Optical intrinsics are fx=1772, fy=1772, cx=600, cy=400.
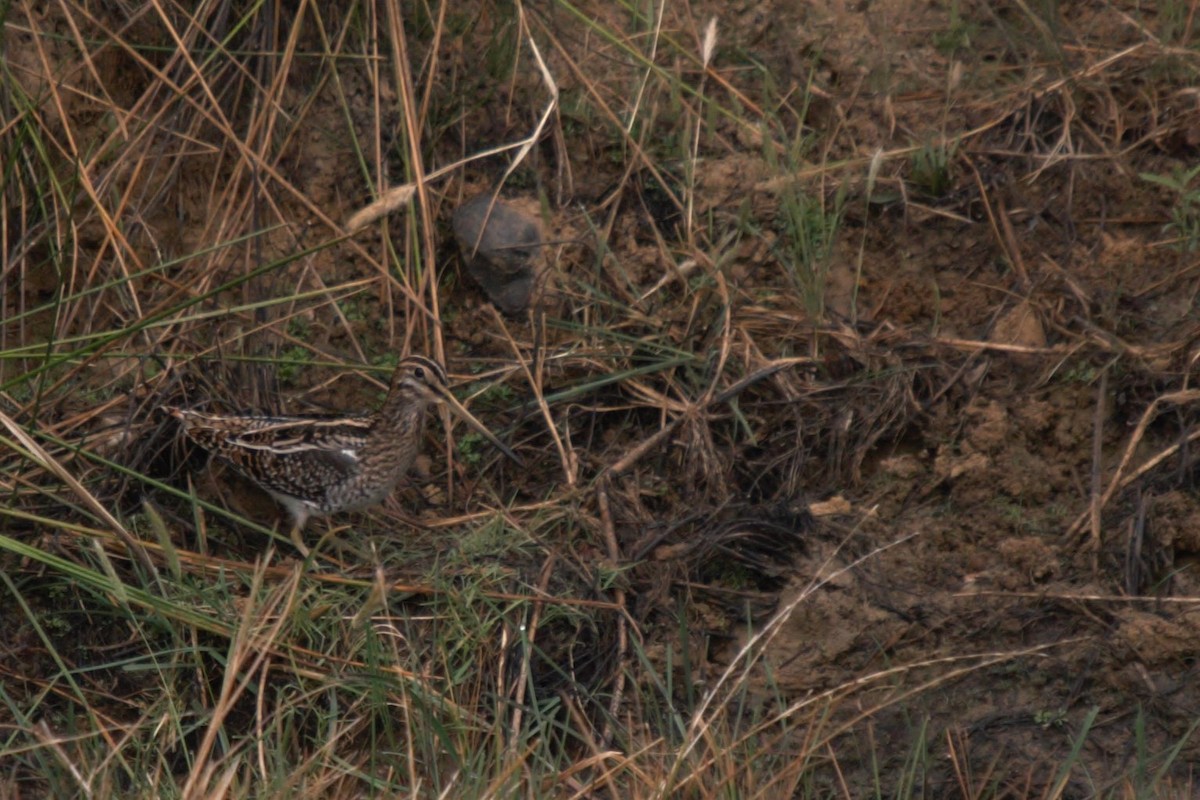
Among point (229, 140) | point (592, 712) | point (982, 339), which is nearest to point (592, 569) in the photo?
point (592, 712)

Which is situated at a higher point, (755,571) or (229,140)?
(229,140)

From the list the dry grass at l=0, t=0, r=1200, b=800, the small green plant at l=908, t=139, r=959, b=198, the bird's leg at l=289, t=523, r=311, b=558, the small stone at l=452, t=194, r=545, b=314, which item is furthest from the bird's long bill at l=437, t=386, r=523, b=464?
the small green plant at l=908, t=139, r=959, b=198

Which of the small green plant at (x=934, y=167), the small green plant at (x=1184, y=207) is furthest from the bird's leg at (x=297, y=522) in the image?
the small green plant at (x=1184, y=207)

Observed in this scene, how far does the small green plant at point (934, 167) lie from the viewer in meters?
5.82

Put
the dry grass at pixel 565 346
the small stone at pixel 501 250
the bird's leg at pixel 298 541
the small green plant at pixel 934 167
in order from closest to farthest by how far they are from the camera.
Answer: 1. the dry grass at pixel 565 346
2. the bird's leg at pixel 298 541
3. the small green plant at pixel 934 167
4. the small stone at pixel 501 250

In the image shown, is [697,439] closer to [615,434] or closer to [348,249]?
[615,434]

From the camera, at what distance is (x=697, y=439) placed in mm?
5629

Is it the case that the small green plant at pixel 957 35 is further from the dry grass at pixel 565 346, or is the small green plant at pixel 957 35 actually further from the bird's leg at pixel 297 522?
the bird's leg at pixel 297 522

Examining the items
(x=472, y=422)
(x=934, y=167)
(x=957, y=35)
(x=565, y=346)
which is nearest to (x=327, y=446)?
(x=472, y=422)

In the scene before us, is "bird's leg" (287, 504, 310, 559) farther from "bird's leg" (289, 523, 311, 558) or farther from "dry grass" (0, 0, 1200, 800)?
"dry grass" (0, 0, 1200, 800)

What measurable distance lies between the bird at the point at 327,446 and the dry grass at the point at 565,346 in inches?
5.0

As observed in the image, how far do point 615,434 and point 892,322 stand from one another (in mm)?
987

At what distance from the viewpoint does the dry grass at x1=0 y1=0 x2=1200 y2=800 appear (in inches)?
196

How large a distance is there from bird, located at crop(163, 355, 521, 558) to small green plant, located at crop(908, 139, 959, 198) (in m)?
1.71
